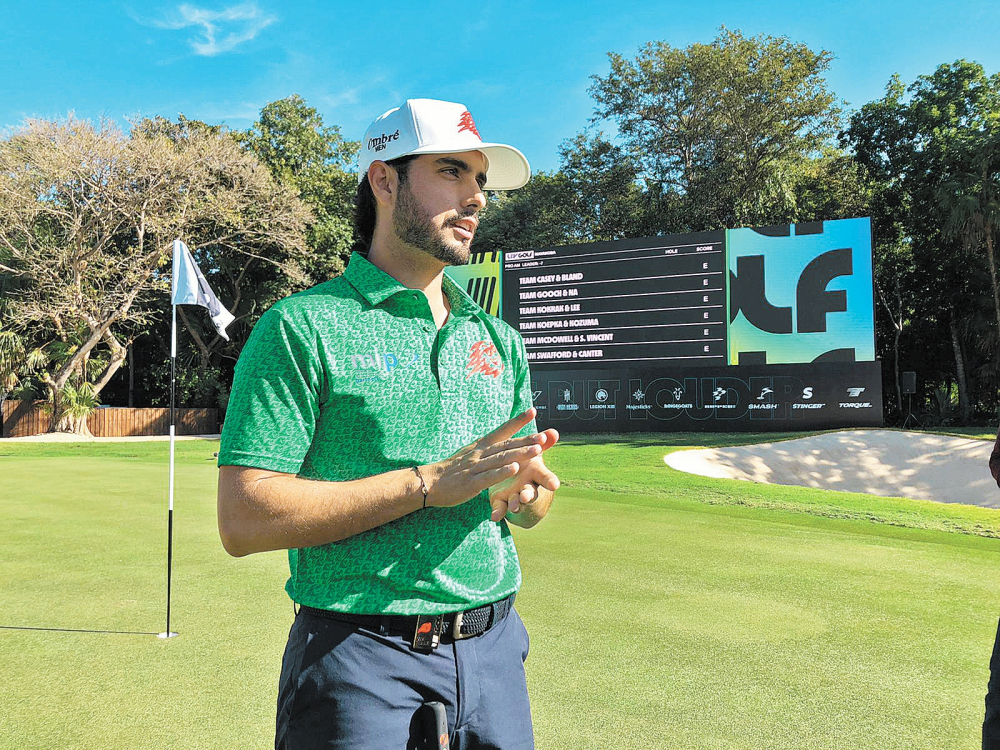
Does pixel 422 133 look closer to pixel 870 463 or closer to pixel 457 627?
pixel 457 627

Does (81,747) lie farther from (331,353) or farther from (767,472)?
(767,472)

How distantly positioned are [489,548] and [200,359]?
3248 cm

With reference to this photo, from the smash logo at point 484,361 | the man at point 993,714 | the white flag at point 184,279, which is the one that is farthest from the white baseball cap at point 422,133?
the white flag at point 184,279

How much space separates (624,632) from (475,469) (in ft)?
8.99

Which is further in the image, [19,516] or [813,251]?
[813,251]

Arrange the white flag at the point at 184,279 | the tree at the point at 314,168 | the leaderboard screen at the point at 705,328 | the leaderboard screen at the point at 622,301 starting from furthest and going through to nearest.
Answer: the tree at the point at 314,168
the leaderboard screen at the point at 622,301
the leaderboard screen at the point at 705,328
the white flag at the point at 184,279

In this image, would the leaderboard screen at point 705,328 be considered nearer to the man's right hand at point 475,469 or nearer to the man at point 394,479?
the man at point 394,479

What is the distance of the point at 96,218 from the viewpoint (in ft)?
78.7

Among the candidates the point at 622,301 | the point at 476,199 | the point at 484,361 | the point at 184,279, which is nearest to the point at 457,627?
the point at 484,361

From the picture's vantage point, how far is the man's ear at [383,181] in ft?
5.57

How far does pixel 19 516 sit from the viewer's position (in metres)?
7.66

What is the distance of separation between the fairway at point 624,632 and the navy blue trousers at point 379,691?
4.03 ft

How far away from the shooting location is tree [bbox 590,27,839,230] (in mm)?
27875

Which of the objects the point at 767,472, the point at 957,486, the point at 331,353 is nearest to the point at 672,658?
the point at 331,353
